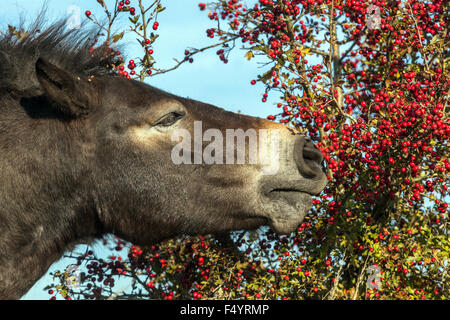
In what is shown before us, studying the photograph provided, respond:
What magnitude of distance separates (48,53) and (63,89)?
23.1 inches

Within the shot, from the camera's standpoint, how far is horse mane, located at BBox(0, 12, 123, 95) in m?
3.85

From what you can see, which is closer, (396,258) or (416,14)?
(396,258)

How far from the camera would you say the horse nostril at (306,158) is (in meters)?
3.98

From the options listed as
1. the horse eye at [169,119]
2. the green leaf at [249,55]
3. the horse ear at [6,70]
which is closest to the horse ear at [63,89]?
the horse ear at [6,70]

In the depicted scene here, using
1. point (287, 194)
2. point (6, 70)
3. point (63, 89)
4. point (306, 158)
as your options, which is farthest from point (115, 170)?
point (306, 158)

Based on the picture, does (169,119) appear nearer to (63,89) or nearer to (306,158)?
(63,89)

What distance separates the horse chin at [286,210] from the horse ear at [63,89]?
145 cm

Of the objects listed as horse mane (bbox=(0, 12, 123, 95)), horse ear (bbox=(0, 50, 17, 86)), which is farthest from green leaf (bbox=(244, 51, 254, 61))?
horse ear (bbox=(0, 50, 17, 86))

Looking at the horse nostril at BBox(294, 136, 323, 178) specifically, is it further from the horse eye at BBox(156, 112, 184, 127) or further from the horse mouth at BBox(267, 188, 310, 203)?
the horse eye at BBox(156, 112, 184, 127)

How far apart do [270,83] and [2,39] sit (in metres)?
2.69
